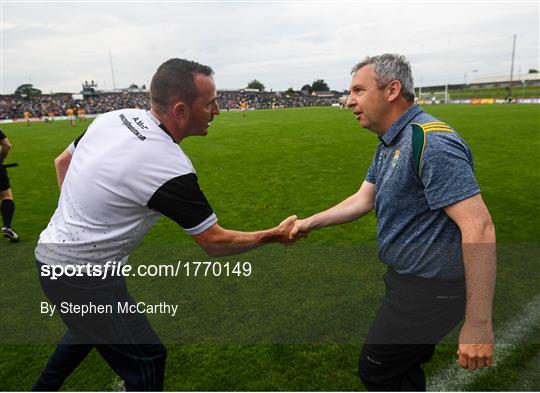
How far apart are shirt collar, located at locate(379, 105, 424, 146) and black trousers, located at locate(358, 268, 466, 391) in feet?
2.68

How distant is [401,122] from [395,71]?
0.97ft

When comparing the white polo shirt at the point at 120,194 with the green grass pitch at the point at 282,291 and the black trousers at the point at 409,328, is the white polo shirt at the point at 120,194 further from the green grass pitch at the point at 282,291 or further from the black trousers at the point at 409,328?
the green grass pitch at the point at 282,291

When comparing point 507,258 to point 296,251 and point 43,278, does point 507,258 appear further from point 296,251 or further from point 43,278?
point 43,278

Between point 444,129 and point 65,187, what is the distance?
85.7 inches

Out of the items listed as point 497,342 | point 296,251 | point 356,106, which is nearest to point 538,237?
point 497,342

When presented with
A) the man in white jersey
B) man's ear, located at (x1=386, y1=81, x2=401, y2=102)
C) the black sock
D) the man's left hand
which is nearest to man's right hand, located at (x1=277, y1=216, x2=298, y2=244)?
the man in white jersey

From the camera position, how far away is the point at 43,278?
2.43 meters

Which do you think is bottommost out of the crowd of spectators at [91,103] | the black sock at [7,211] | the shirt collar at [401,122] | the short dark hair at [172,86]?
the black sock at [7,211]

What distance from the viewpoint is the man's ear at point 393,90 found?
2230 mm

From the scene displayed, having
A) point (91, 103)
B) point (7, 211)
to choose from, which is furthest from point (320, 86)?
point (7, 211)

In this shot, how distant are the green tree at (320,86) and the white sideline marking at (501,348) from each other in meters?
146

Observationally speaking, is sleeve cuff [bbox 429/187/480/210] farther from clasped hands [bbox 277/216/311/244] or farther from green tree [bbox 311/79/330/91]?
green tree [bbox 311/79/330/91]

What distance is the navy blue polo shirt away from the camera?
185 centimetres

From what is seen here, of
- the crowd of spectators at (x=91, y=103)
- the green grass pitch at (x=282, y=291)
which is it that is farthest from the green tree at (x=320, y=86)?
the green grass pitch at (x=282, y=291)
